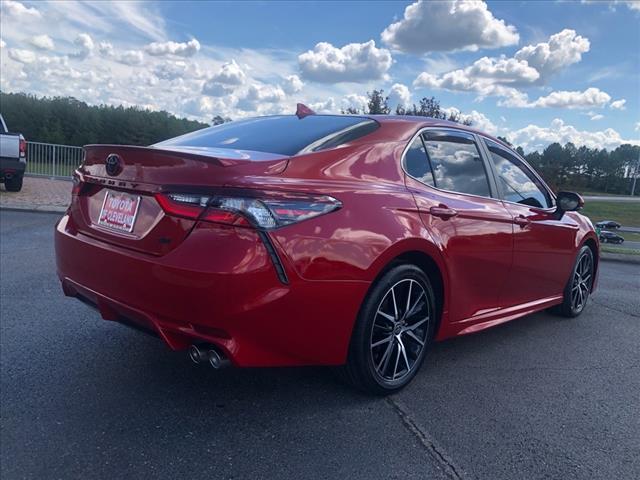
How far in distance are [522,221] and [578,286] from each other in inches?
63.3

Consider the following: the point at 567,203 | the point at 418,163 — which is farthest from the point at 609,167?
the point at 418,163

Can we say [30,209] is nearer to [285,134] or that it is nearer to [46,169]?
[285,134]

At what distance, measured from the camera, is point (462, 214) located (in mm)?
3506

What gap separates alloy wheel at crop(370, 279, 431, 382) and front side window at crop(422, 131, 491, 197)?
2.43ft

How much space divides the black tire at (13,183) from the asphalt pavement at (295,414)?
9.93 meters

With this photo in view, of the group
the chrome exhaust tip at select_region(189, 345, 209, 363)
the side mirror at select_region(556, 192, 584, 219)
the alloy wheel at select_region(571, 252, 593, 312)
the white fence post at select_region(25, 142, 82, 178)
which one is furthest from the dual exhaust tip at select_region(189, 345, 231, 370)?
the white fence post at select_region(25, 142, 82, 178)

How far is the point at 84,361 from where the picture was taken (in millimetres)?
3449

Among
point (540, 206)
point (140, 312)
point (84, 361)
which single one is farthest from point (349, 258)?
point (540, 206)

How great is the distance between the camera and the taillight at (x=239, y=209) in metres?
2.48

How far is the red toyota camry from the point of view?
8.20 ft

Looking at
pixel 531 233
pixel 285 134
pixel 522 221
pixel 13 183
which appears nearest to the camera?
pixel 285 134

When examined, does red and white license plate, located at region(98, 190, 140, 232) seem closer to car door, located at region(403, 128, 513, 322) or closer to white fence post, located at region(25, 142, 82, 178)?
car door, located at region(403, 128, 513, 322)

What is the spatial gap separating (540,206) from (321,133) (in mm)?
2245

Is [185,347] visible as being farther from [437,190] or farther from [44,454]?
[437,190]
